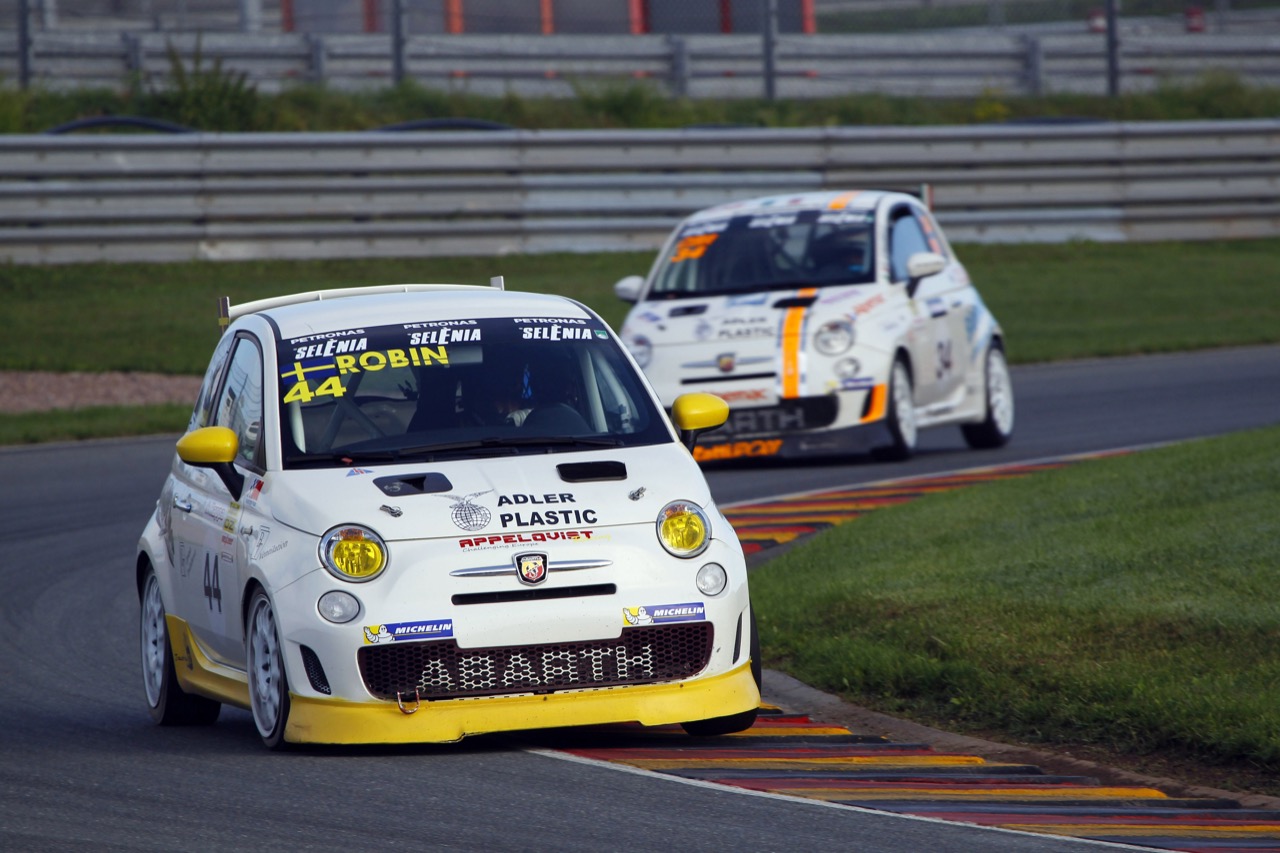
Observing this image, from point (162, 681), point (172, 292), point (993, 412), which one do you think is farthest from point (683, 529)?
point (172, 292)

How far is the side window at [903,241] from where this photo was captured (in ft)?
49.5

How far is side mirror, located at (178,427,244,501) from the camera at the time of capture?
288 inches

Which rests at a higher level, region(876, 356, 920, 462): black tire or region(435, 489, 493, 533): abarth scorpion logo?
region(435, 489, 493, 533): abarth scorpion logo

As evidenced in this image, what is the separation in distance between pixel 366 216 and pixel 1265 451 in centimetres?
1369

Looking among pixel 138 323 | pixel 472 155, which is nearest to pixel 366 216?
pixel 472 155

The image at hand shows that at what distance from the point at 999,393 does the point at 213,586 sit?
9.25 m

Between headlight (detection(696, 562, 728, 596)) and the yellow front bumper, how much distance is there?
1.00ft

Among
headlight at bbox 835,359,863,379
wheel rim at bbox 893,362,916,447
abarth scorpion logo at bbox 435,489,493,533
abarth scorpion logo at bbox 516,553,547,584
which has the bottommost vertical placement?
wheel rim at bbox 893,362,916,447

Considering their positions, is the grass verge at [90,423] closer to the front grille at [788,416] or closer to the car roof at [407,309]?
the front grille at [788,416]

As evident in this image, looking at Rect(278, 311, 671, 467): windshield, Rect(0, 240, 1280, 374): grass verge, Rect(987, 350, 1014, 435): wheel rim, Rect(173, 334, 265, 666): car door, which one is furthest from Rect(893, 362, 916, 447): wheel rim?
Rect(173, 334, 265, 666): car door

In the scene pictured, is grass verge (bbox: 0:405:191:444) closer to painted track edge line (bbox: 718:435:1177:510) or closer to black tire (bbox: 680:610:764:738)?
painted track edge line (bbox: 718:435:1177:510)

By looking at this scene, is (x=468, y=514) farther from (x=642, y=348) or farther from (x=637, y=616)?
(x=642, y=348)

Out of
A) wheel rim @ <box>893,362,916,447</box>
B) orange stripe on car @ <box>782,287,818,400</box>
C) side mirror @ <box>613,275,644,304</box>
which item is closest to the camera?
orange stripe on car @ <box>782,287,818,400</box>

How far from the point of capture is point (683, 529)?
698 cm
